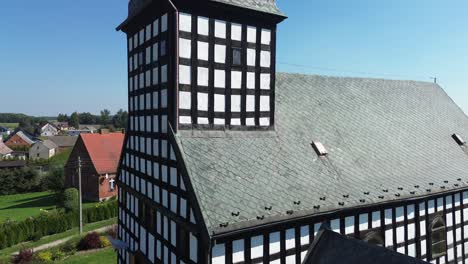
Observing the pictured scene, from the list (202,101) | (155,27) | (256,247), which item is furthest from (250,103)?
(256,247)

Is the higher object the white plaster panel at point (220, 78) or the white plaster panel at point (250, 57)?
the white plaster panel at point (250, 57)

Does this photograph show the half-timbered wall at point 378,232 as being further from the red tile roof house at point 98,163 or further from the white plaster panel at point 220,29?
the red tile roof house at point 98,163

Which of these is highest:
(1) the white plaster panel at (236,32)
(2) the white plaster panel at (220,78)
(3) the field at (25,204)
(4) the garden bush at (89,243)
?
(1) the white plaster panel at (236,32)

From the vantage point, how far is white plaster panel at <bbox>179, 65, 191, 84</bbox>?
11172mm

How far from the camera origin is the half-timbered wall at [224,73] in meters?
11.3

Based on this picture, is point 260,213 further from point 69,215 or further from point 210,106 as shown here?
point 69,215

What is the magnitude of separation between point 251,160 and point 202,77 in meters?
3.08

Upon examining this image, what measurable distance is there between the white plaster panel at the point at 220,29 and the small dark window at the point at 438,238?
10.8m

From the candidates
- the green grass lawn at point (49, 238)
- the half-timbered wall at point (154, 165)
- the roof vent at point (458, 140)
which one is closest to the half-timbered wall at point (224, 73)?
the half-timbered wall at point (154, 165)

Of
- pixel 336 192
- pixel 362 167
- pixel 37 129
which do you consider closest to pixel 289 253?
pixel 336 192

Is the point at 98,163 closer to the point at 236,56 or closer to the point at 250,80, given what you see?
the point at 250,80

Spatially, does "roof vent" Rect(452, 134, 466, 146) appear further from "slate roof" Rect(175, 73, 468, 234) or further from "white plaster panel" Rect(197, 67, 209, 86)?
"white plaster panel" Rect(197, 67, 209, 86)

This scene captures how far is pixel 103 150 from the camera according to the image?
41719mm

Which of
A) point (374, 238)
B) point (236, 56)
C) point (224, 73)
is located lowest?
point (374, 238)
